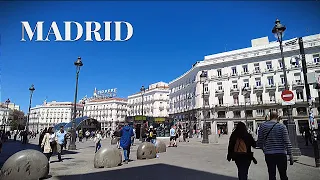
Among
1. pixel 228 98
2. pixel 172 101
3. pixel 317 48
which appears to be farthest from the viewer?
pixel 172 101

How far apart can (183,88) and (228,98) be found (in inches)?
690

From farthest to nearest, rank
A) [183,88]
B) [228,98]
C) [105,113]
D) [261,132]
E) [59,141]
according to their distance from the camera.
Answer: [105,113], [183,88], [228,98], [59,141], [261,132]

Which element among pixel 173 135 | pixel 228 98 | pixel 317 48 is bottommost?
pixel 173 135

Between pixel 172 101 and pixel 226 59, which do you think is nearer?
pixel 226 59

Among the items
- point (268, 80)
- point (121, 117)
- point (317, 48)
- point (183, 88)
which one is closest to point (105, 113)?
point (121, 117)

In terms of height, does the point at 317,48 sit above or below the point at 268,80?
above

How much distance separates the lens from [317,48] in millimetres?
39875

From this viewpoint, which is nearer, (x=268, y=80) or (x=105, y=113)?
(x=268, y=80)

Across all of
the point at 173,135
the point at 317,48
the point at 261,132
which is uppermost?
the point at 317,48

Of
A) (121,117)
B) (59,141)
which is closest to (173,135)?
(59,141)

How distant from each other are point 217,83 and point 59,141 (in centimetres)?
4394

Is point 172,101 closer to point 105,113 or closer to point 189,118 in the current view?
point 189,118

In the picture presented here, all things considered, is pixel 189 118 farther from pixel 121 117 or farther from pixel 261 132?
pixel 121 117

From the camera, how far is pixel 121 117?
115m
